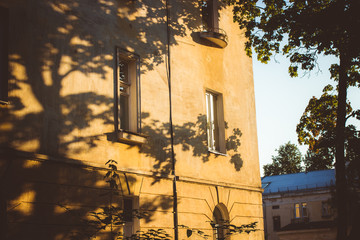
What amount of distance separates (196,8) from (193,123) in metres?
3.95

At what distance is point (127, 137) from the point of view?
450 inches

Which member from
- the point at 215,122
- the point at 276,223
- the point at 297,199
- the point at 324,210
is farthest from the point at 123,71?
the point at 276,223

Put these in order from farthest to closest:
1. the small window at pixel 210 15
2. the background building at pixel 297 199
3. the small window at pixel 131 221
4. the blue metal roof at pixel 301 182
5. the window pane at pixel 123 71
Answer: the blue metal roof at pixel 301 182
the background building at pixel 297 199
the small window at pixel 210 15
the window pane at pixel 123 71
the small window at pixel 131 221

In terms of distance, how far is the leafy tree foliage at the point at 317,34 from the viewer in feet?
49.1

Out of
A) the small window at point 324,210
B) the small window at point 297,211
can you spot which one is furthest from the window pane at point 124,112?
the small window at point 297,211

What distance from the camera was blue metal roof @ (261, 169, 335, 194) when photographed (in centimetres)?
5416

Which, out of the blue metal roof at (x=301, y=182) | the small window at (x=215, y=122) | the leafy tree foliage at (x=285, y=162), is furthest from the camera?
the leafy tree foliage at (x=285, y=162)

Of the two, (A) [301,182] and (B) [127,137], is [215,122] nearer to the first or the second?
(B) [127,137]

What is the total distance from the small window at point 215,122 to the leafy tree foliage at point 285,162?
207 ft

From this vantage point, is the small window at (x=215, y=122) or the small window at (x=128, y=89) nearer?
the small window at (x=128, y=89)

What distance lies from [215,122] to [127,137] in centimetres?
478

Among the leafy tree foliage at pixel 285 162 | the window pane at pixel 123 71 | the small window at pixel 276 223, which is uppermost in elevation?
the leafy tree foliage at pixel 285 162

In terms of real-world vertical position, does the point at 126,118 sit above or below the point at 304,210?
above

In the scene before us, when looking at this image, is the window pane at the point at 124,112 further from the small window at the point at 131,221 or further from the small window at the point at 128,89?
the small window at the point at 131,221
